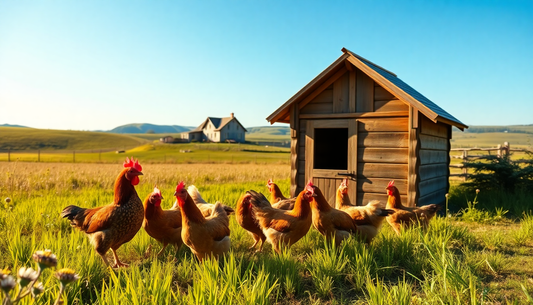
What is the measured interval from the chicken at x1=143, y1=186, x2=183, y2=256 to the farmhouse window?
6034 mm

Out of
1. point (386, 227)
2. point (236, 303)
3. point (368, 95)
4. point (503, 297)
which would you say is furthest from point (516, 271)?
point (368, 95)

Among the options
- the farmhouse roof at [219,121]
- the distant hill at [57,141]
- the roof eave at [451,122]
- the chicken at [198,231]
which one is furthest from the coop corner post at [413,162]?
the distant hill at [57,141]

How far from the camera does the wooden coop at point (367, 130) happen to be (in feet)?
24.1

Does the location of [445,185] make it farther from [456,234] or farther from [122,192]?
[122,192]

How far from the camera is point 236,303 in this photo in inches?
115

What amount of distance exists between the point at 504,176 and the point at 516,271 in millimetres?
7405

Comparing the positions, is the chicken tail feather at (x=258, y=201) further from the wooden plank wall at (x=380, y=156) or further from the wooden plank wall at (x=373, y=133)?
the wooden plank wall at (x=380, y=156)

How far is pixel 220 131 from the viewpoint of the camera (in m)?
79.2

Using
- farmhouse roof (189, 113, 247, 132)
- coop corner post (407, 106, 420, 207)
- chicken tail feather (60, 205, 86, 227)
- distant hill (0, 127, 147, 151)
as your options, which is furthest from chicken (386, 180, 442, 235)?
distant hill (0, 127, 147, 151)

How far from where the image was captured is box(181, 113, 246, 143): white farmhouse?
79438mm

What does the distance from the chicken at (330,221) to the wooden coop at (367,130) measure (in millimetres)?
3261

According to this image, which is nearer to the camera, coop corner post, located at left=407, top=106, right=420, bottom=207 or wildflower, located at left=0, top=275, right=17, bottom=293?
wildflower, located at left=0, top=275, right=17, bottom=293

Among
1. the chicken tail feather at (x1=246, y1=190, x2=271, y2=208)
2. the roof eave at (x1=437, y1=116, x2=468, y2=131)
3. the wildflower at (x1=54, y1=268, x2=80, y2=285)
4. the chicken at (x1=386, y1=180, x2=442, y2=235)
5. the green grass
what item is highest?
the roof eave at (x1=437, y1=116, x2=468, y2=131)

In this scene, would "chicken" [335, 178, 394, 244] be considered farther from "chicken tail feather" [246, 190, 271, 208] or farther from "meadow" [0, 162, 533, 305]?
"chicken tail feather" [246, 190, 271, 208]
